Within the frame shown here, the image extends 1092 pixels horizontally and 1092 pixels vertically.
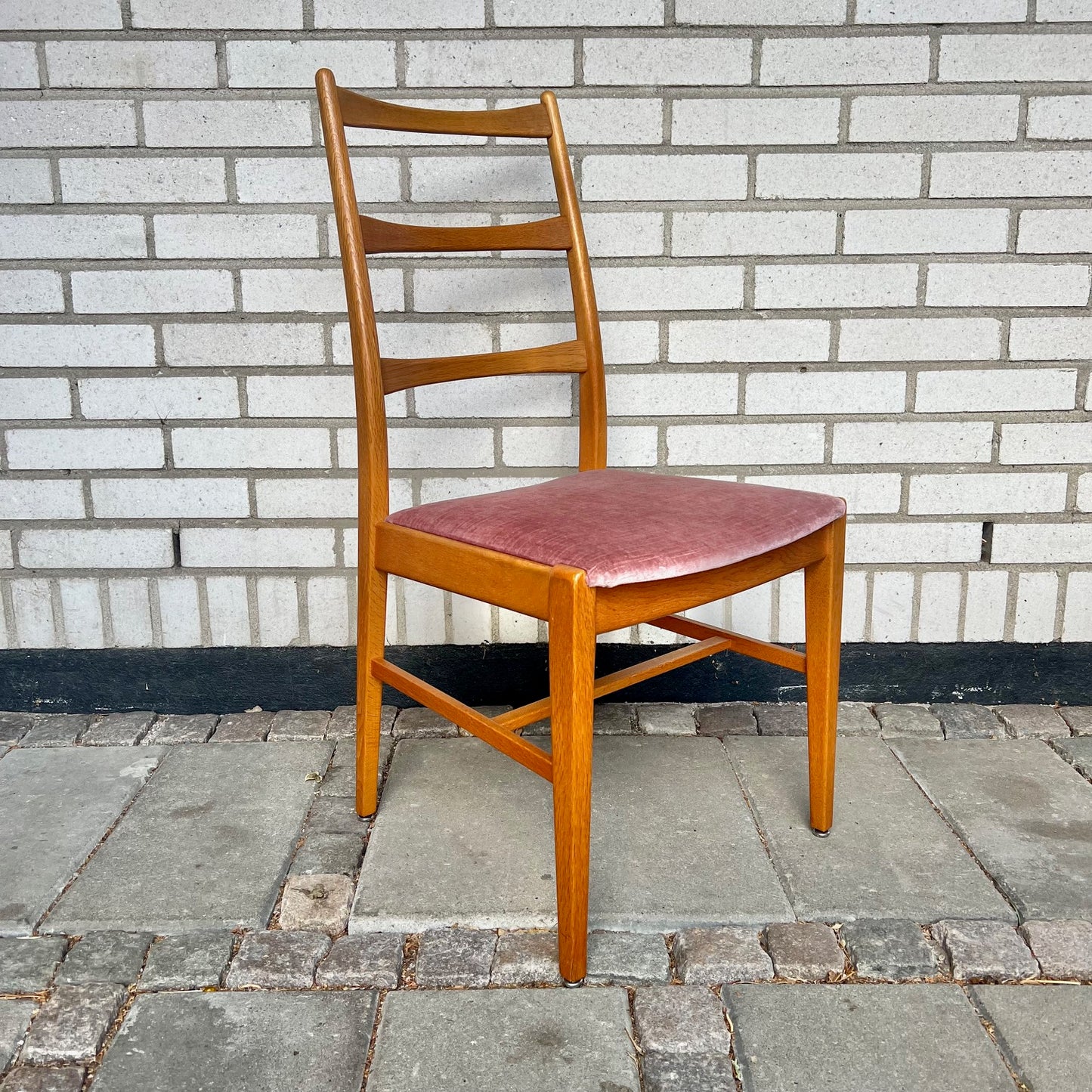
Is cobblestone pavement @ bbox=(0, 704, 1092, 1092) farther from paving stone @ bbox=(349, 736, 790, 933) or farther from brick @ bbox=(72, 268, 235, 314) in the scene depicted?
brick @ bbox=(72, 268, 235, 314)

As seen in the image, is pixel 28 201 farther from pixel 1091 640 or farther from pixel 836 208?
pixel 1091 640

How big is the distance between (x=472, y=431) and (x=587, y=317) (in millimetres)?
407

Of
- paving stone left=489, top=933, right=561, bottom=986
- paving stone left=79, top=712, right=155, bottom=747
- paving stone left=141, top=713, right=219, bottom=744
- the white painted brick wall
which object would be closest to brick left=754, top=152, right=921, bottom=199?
the white painted brick wall

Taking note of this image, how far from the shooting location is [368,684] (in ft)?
5.83

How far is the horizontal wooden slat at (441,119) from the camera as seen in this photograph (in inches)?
65.0

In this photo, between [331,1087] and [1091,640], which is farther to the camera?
[1091,640]

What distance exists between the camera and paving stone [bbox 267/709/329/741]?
2184 millimetres

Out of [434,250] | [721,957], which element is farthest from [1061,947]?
[434,250]

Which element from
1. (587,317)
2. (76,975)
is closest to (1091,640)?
(587,317)

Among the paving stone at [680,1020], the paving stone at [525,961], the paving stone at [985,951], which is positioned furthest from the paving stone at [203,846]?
the paving stone at [985,951]

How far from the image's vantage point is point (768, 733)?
2146mm

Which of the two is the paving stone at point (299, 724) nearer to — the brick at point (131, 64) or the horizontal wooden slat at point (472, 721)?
the horizontal wooden slat at point (472, 721)

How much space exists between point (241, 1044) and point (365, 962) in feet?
0.66

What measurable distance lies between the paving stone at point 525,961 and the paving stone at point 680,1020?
0.13 metres
